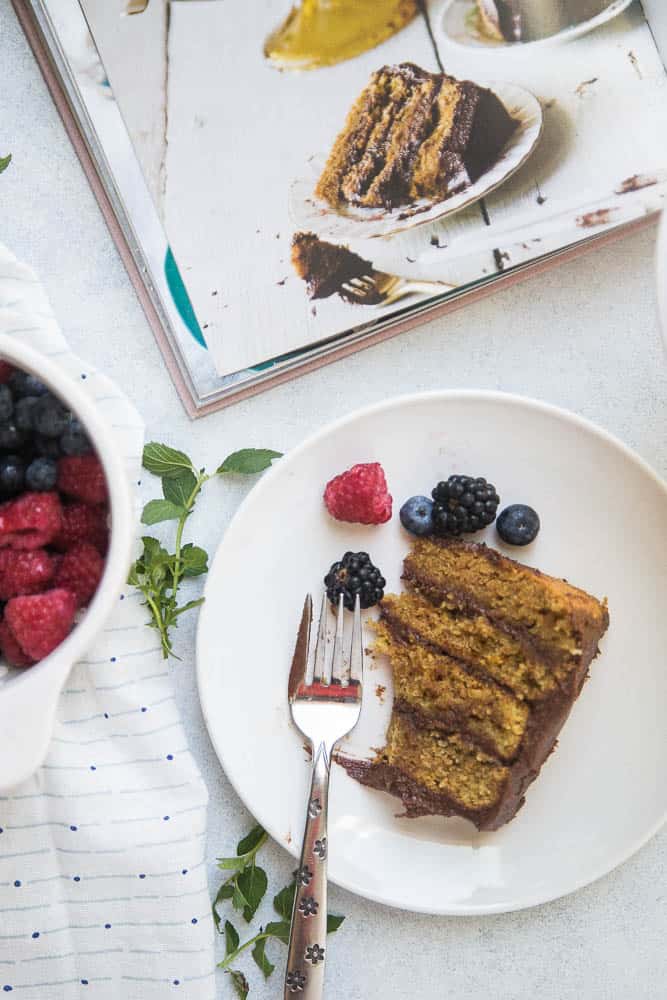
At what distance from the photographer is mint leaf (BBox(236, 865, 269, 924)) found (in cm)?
153

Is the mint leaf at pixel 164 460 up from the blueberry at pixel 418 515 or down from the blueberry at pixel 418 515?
up

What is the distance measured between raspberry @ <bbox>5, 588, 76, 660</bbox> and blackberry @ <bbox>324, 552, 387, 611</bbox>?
487 mm

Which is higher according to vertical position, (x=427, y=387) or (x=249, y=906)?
(x=427, y=387)

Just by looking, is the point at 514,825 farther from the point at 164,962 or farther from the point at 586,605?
the point at 164,962

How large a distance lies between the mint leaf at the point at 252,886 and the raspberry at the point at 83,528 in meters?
0.66

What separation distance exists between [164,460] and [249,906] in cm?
75

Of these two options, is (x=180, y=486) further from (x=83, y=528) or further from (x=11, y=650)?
(x=11, y=650)

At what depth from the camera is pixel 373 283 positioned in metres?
1.56

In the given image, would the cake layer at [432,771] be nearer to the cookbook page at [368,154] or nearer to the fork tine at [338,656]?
the fork tine at [338,656]

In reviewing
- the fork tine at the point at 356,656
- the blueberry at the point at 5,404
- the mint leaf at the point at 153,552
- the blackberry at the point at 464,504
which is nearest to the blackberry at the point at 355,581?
the fork tine at the point at 356,656

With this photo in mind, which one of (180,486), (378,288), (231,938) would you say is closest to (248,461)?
(180,486)

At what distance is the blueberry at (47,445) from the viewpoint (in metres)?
1.20

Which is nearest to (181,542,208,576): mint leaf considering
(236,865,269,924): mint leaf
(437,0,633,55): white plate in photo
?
(236,865,269,924): mint leaf

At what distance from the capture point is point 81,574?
119cm
